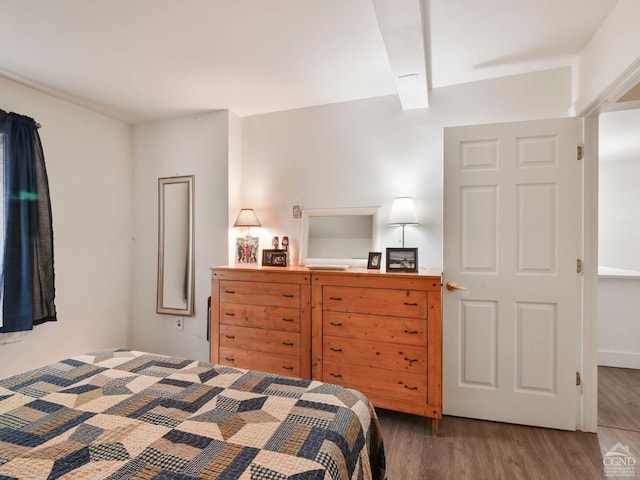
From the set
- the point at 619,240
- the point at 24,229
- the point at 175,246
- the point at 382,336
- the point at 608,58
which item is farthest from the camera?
the point at 619,240

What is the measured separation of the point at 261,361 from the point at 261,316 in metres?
0.35

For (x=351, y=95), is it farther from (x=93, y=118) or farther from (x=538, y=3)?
(x=93, y=118)

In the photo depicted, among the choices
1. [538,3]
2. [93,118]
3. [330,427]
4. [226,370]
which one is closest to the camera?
[330,427]

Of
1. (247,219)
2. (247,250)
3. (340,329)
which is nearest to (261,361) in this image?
(340,329)

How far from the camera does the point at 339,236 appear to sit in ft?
9.41

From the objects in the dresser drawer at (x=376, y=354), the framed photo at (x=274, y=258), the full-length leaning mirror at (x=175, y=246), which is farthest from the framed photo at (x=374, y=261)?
the full-length leaning mirror at (x=175, y=246)

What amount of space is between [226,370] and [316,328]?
0.98 meters

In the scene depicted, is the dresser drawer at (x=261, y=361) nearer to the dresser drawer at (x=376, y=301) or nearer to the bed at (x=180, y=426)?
the dresser drawer at (x=376, y=301)

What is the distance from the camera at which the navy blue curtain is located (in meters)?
2.44

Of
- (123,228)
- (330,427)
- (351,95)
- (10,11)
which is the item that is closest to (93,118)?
(123,228)

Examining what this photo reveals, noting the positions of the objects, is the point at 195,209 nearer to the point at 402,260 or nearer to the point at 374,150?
the point at 374,150

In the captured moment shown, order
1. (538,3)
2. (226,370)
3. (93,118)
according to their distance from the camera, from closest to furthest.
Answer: (226,370)
(538,3)
(93,118)

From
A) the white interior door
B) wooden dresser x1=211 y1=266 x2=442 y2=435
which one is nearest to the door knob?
the white interior door

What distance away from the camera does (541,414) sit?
2178 millimetres
